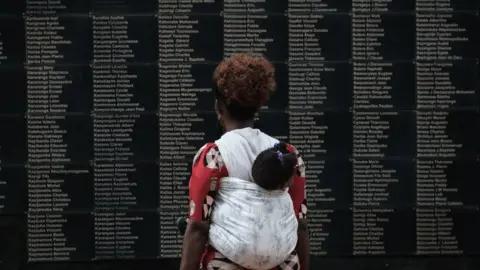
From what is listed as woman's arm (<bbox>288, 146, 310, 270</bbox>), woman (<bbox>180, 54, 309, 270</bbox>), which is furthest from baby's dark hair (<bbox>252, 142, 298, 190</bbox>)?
woman's arm (<bbox>288, 146, 310, 270</bbox>)

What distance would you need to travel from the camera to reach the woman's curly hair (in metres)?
3.50

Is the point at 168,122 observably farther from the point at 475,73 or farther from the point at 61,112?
the point at 475,73

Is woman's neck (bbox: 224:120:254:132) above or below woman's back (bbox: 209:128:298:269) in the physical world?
above

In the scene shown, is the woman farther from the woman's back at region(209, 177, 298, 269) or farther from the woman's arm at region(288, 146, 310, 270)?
the woman's arm at region(288, 146, 310, 270)

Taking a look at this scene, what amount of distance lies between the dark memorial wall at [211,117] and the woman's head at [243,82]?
263 centimetres

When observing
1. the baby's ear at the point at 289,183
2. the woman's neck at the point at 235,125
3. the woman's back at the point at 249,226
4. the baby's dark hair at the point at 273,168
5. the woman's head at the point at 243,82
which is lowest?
the woman's back at the point at 249,226

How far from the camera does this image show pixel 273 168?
3490 mm

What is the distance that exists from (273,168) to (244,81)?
36 centimetres

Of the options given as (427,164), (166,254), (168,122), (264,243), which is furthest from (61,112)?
(264,243)

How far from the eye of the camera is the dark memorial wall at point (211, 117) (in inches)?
244

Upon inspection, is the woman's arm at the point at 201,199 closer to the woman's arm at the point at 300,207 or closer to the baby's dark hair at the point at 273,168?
the baby's dark hair at the point at 273,168

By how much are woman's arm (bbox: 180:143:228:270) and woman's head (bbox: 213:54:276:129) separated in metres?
0.21

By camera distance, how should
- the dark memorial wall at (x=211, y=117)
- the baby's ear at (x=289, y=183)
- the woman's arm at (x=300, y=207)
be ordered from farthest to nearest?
1. the dark memorial wall at (x=211, y=117)
2. the woman's arm at (x=300, y=207)
3. the baby's ear at (x=289, y=183)

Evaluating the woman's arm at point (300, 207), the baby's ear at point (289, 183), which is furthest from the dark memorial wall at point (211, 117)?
the baby's ear at point (289, 183)
